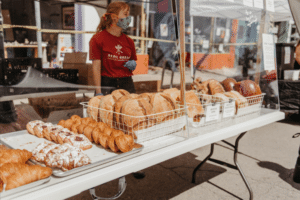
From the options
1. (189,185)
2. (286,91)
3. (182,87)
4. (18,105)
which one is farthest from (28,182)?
(286,91)

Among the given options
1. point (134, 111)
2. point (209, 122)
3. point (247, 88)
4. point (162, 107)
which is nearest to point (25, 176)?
point (134, 111)

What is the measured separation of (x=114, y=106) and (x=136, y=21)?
578cm

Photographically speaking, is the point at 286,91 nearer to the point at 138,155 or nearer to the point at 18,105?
→ the point at 138,155

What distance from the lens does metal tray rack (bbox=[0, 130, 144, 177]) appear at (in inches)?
42.1

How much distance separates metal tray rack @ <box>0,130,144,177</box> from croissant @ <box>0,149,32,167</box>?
47mm

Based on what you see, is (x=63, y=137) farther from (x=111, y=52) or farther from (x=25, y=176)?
(x=111, y=52)

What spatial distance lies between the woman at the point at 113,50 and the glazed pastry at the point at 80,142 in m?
1.24

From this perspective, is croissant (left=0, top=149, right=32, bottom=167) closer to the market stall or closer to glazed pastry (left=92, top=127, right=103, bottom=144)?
the market stall

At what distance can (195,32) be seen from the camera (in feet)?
32.8

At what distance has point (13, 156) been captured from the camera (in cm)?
109

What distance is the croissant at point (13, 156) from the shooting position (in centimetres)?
108

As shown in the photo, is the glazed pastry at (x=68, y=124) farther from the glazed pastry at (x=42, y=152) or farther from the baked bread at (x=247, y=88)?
the baked bread at (x=247, y=88)

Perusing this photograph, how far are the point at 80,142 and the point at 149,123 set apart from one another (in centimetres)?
39

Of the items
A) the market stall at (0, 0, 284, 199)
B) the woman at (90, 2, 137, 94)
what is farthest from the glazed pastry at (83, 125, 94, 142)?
the woman at (90, 2, 137, 94)
